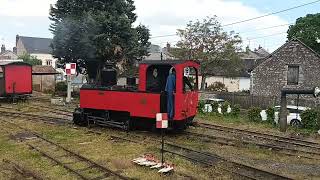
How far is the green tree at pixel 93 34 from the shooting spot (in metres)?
28.8

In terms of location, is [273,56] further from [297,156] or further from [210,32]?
[297,156]

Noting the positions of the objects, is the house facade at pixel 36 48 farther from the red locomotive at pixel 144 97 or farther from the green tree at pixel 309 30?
the red locomotive at pixel 144 97

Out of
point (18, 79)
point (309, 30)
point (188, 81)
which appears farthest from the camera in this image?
point (309, 30)

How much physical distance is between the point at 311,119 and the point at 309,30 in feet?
105

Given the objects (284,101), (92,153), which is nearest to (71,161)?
(92,153)

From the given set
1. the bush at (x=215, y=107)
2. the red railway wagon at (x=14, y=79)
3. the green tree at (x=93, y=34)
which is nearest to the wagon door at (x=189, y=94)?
the bush at (x=215, y=107)

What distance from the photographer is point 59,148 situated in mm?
12664

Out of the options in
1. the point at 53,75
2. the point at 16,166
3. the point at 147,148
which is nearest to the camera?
the point at 16,166

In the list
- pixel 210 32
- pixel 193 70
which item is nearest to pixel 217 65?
pixel 210 32

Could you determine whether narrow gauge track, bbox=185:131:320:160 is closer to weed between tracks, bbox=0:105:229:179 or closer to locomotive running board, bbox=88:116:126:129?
weed between tracks, bbox=0:105:229:179

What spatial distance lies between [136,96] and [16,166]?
5.47 meters

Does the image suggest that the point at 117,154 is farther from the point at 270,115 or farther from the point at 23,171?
the point at 270,115

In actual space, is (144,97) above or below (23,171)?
above

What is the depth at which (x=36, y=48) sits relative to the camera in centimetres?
8819
